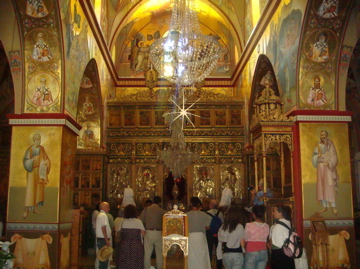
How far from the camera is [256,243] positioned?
21.7 feet

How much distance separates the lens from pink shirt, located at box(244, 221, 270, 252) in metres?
6.61

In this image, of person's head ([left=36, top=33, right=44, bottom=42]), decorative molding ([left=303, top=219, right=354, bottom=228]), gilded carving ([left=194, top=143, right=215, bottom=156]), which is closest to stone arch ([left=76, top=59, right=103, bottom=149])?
gilded carving ([left=194, top=143, right=215, bottom=156])

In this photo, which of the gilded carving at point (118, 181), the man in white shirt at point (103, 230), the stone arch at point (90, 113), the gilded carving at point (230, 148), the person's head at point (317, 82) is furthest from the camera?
the gilded carving at point (230, 148)

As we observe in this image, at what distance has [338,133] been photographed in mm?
11469

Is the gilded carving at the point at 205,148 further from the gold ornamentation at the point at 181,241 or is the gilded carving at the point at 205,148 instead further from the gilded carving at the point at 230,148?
the gold ornamentation at the point at 181,241

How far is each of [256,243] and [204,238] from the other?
268cm

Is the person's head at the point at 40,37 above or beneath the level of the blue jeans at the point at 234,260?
above

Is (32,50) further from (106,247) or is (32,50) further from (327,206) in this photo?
(327,206)

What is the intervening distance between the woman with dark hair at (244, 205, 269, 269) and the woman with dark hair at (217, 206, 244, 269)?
275mm

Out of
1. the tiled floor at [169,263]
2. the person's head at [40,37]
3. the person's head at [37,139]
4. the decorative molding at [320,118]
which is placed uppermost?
the person's head at [40,37]

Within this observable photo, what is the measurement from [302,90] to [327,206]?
3.15 metres

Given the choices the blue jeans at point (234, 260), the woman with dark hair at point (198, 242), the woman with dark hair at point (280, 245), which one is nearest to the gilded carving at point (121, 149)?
the woman with dark hair at point (198, 242)

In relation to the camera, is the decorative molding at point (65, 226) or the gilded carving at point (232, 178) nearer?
the decorative molding at point (65, 226)

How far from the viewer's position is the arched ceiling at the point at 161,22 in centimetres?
2022
